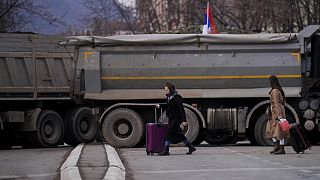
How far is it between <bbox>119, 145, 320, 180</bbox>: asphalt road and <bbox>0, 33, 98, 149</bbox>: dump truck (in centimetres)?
483

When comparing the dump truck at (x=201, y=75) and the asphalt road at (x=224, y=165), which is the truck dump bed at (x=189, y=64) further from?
the asphalt road at (x=224, y=165)

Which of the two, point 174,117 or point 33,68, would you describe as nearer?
point 174,117

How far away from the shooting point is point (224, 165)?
13219 mm

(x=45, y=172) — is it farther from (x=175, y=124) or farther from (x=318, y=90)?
(x=318, y=90)

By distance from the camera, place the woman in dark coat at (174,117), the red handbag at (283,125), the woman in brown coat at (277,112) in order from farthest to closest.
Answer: the woman in dark coat at (174,117) < the woman in brown coat at (277,112) < the red handbag at (283,125)

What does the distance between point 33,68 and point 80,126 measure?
2.53m

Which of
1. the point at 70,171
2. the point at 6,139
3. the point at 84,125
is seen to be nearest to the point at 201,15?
the point at 84,125

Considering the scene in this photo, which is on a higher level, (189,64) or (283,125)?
(189,64)

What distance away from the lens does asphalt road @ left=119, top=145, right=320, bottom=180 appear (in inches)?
456

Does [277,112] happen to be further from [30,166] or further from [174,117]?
[30,166]

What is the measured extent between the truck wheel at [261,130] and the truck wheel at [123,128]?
3.14 m

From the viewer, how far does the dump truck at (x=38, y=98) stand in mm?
20289

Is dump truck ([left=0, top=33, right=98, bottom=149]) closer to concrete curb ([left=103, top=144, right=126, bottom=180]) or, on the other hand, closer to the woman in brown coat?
the woman in brown coat

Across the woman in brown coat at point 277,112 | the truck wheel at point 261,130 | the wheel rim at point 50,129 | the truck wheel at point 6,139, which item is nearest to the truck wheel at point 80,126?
the wheel rim at point 50,129
